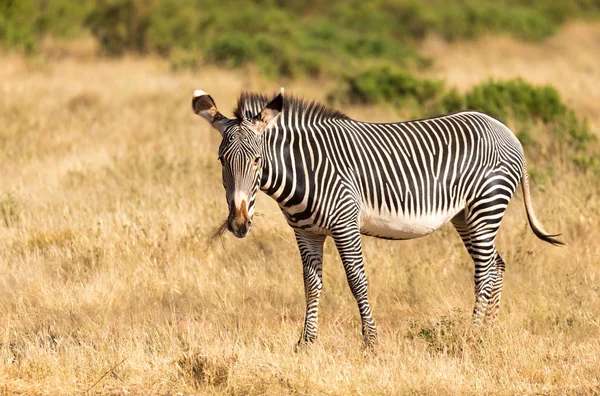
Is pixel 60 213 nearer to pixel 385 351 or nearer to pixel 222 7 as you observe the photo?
pixel 385 351

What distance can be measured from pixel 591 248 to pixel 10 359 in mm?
5443

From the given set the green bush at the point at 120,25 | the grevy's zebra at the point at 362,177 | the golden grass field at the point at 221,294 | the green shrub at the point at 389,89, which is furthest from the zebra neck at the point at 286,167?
the green bush at the point at 120,25

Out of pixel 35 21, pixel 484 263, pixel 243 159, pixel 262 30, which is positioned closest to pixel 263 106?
pixel 243 159

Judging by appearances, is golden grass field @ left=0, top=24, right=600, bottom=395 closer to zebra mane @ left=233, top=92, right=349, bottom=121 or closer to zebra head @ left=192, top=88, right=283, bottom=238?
zebra head @ left=192, top=88, right=283, bottom=238

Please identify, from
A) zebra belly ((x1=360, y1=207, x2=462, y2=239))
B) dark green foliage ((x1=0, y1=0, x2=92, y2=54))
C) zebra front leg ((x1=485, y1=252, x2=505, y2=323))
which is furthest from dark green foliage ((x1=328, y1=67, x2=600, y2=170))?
dark green foliage ((x1=0, y1=0, x2=92, y2=54))

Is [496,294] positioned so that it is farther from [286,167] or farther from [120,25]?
[120,25]

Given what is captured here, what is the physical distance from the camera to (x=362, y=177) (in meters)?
6.21

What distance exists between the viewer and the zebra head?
5.32 m

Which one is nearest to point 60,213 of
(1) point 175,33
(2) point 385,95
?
(2) point 385,95

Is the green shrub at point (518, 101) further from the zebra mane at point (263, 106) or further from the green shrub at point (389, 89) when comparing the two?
the zebra mane at point (263, 106)

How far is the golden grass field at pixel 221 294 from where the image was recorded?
5.44 meters

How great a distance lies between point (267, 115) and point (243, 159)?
41cm

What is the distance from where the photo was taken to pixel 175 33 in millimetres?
23219

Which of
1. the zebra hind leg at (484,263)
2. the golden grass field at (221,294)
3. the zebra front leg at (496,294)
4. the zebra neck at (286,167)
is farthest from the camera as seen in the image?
the zebra front leg at (496,294)
